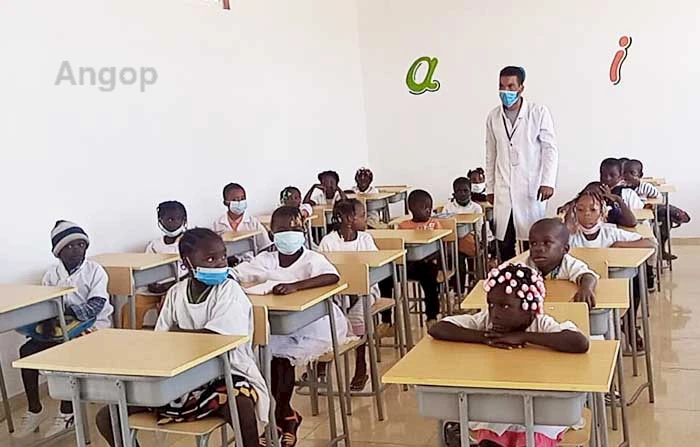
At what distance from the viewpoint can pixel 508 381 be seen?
2.00 meters

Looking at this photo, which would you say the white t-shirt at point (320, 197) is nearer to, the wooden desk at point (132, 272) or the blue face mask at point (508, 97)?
the wooden desk at point (132, 272)

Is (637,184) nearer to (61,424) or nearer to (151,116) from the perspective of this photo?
(151,116)

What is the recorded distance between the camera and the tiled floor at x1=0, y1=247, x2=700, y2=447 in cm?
348

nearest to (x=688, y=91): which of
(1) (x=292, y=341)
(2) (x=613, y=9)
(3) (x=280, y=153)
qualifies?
(2) (x=613, y=9)

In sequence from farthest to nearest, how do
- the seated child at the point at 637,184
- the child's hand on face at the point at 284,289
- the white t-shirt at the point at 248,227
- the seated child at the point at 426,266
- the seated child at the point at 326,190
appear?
the seated child at the point at 326,190, the seated child at the point at 637,184, the white t-shirt at the point at 248,227, the seated child at the point at 426,266, the child's hand on face at the point at 284,289

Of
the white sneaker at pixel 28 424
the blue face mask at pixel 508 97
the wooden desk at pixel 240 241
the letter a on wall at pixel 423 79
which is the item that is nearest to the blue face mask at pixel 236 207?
the wooden desk at pixel 240 241

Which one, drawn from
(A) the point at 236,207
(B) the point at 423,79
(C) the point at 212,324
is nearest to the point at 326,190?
(A) the point at 236,207

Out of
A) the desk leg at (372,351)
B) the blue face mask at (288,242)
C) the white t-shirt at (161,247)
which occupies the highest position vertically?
the blue face mask at (288,242)

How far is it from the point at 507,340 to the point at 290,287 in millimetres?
1266

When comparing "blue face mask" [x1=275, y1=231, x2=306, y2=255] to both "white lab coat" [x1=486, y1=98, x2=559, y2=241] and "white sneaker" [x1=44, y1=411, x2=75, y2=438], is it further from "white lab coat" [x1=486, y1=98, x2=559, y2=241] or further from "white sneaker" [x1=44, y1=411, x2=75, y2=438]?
"white lab coat" [x1=486, y1=98, x2=559, y2=241]

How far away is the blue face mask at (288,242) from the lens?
365 cm

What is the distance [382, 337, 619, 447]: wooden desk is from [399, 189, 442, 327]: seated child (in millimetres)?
3106

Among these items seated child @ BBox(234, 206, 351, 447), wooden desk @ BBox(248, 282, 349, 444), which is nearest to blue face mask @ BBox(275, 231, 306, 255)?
seated child @ BBox(234, 206, 351, 447)

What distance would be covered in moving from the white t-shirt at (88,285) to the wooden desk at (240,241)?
1339mm
